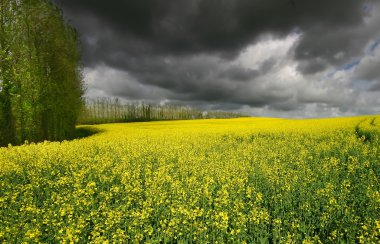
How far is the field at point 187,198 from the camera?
5348 millimetres

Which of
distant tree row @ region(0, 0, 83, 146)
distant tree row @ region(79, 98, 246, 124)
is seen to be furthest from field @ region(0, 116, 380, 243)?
distant tree row @ region(79, 98, 246, 124)

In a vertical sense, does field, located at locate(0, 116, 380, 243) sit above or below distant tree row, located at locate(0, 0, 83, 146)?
below

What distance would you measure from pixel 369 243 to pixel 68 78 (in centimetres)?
3255

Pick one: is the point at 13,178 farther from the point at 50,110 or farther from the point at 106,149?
the point at 50,110

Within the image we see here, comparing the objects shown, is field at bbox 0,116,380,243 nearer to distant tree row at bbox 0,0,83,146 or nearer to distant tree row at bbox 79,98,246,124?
distant tree row at bbox 0,0,83,146

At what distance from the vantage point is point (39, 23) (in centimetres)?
2658

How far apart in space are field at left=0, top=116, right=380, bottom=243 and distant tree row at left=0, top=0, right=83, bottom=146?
34.4ft

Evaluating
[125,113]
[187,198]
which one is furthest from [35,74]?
[125,113]

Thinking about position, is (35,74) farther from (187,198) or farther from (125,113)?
(125,113)

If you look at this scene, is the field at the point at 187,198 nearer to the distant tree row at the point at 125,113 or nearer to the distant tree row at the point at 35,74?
the distant tree row at the point at 35,74

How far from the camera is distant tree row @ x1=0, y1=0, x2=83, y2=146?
22.5m

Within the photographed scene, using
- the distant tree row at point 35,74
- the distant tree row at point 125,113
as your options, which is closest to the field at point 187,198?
the distant tree row at point 35,74

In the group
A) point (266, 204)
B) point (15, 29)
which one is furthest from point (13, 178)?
point (15, 29)

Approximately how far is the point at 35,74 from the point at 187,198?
24.3m
